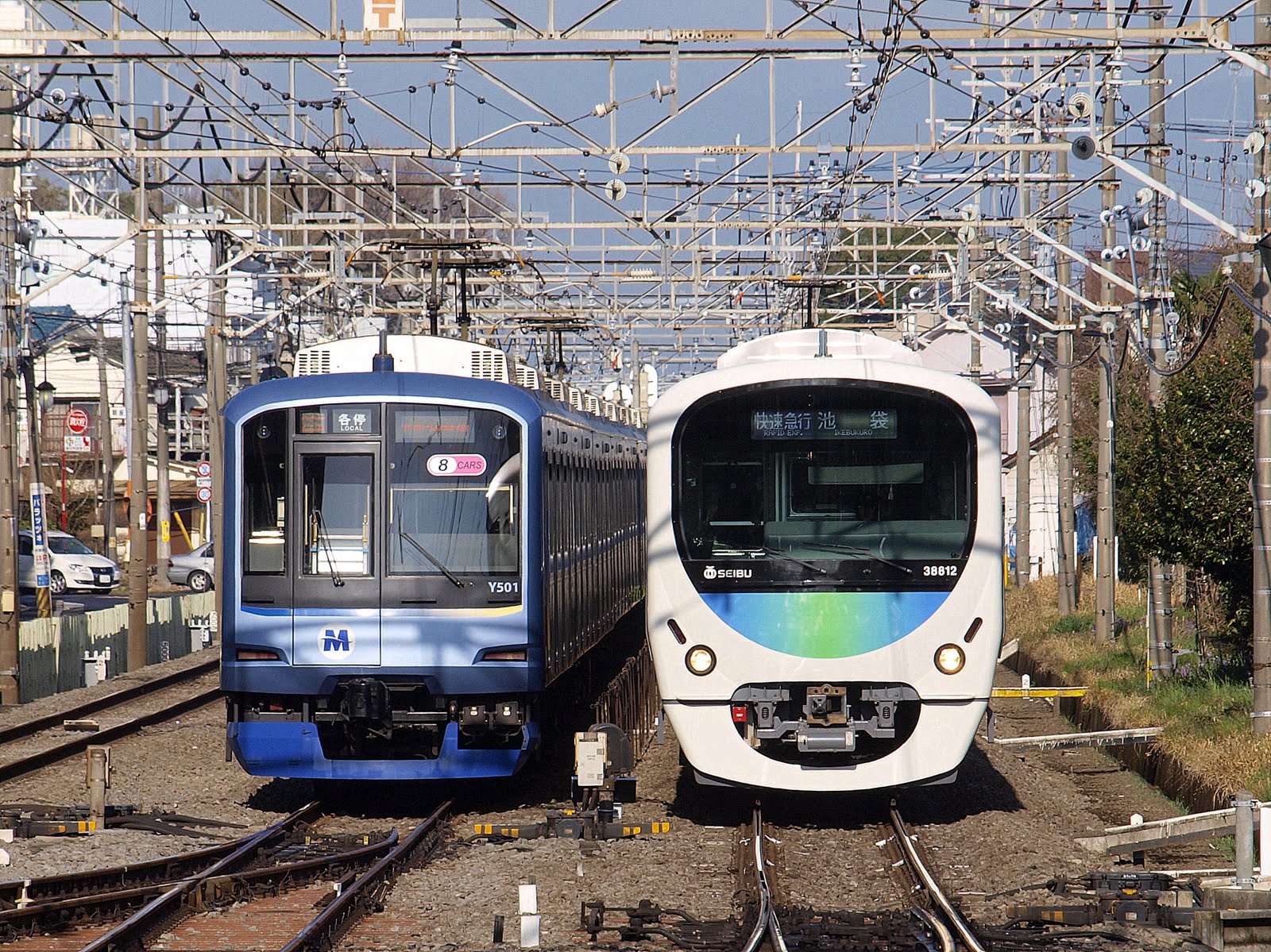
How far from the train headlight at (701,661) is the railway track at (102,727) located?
497 cm

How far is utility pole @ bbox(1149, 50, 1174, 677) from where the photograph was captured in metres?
16.1

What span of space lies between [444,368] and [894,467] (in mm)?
3965

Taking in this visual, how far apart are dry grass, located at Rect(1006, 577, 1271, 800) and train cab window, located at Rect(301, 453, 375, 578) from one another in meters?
5.76

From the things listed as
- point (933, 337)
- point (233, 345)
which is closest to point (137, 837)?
point (933, 337)

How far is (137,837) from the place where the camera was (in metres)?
10.2

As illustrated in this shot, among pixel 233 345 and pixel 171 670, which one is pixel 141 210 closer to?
pixel 171 670

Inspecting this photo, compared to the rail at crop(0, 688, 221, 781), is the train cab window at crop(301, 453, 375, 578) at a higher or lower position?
higher

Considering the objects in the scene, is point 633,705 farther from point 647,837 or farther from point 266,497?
point 266,497

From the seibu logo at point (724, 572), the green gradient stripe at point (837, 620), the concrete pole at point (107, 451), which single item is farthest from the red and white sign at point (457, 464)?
the concrete pole at point (107, 451)

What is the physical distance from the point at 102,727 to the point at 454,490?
682 cm

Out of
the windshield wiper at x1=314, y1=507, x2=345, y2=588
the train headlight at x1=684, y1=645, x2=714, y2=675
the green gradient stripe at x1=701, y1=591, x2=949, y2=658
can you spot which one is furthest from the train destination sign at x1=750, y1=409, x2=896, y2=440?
the windshield wiper at x1=314, y1=507, x2=345, y2=588

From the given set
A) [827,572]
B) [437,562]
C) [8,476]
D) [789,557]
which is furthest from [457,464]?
[8,476]

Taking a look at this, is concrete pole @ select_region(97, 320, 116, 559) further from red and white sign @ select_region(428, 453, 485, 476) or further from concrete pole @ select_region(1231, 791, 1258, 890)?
concrete pole @ select_region(1231, 791, 1258, 890)

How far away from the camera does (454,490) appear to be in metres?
10.9
